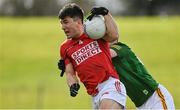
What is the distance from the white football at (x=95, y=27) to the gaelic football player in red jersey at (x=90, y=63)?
0.06m

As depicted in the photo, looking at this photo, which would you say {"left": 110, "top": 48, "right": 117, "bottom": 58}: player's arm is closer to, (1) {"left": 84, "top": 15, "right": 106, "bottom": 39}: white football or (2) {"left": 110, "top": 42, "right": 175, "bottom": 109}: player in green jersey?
(2) {"left": 110, "top": 42, "right": 175, "bottom": 109}: player in green jersey

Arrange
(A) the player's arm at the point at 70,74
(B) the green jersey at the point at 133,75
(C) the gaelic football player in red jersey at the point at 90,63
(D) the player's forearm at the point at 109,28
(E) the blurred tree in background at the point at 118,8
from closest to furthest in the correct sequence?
1. (C) the gaelic football player in red jersey at the point at 90,63
2. (A) the player's arm at the point at 70,74
3. (D) the player's forearm at the point at 109,28
4. (B) the green jersey at the point at 133,75
5. (E) the blurred tree in background at the point at 118,8

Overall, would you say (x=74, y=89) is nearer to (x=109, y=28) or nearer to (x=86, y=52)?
(x=86, y=52)

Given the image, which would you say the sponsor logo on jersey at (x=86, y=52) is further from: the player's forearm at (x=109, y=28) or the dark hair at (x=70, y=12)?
the dark hair at (x=70, y=12)

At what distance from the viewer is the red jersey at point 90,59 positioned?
34.6 ft

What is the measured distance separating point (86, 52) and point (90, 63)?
15 cm

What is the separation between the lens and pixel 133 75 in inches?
452

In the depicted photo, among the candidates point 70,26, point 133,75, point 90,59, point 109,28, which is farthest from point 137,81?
point 70,26

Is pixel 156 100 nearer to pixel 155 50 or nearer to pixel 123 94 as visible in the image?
pixel 123 94

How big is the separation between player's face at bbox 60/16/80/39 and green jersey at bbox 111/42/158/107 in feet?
2.68

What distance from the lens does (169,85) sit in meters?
26.9

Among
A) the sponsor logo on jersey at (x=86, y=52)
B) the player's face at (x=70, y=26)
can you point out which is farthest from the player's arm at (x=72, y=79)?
the player's face at (x=70, y=26)

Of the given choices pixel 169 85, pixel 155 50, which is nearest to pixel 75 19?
pixel 169 85

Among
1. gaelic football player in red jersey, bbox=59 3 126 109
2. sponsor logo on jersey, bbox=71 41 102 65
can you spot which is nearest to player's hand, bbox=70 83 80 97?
gaelic football player in red jersey, bbox=59 3 126 109
